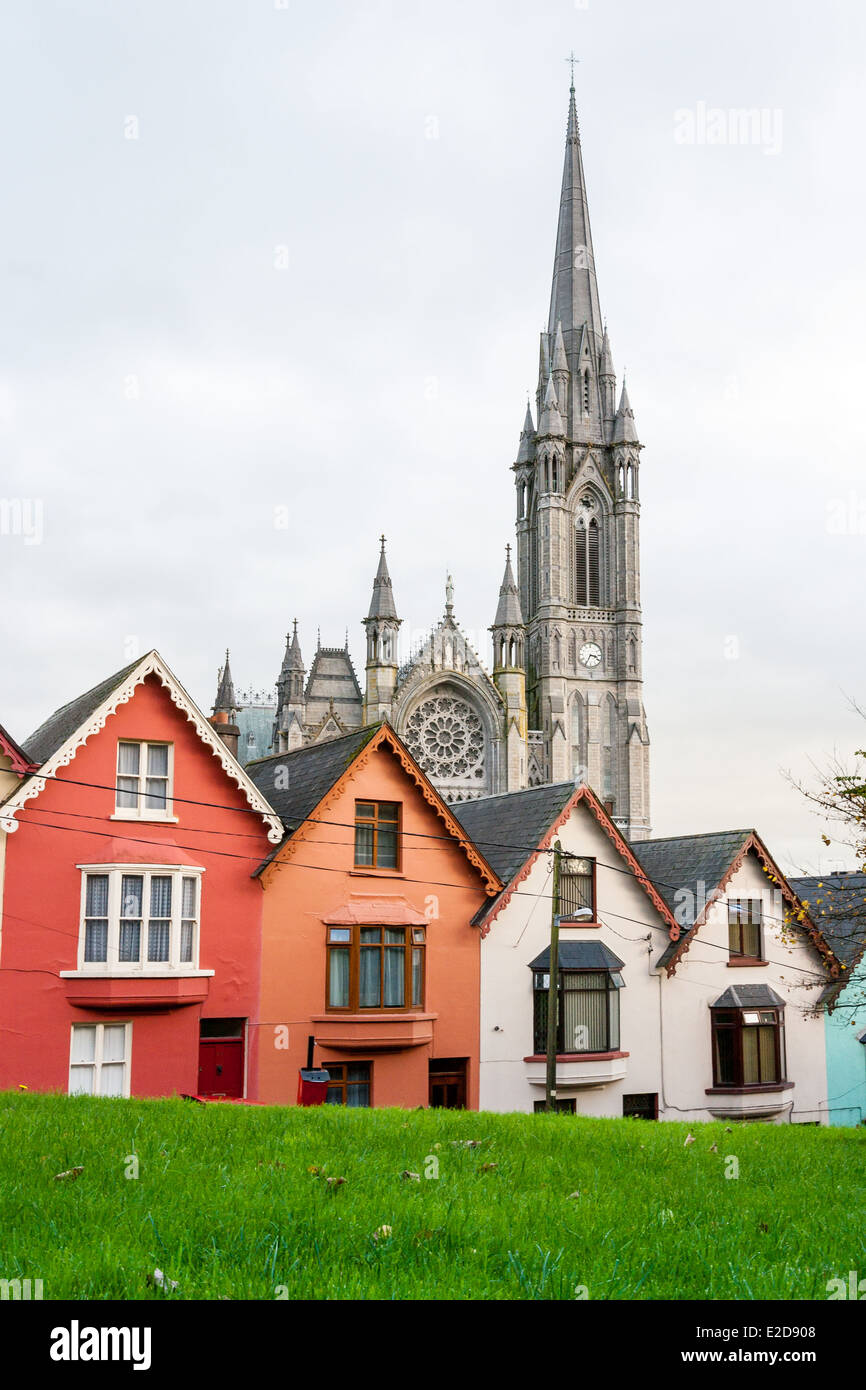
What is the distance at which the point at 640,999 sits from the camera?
28.0 m

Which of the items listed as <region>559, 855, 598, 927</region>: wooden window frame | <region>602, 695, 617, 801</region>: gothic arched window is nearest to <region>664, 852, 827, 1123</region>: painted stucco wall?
<region>559, 855, 598, 927</region>: wooden window frame

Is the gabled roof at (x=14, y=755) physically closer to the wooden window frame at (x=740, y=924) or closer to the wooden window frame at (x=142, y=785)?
the wooden window frame at (x=142, y=785)

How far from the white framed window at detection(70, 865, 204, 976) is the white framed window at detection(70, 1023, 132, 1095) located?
4.13ft

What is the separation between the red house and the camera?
22125 mm

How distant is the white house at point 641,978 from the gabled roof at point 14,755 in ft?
33.8

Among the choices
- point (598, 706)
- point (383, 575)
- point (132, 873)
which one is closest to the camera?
point (132, 873)

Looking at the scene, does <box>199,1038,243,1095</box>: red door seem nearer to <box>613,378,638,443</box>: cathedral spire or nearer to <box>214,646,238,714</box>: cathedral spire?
<box>214,646,238,714</box>: cathedral spire

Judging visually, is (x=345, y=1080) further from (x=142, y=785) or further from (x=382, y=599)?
(x=382, y=599)

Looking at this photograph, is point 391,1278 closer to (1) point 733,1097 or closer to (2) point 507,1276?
(2) point 507,1276

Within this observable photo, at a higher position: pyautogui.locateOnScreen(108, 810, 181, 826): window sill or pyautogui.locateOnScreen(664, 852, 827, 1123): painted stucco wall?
pyautogui.locateOnScreen(108, 810, 181, 826): window sill

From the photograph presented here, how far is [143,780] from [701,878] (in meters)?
14.0
